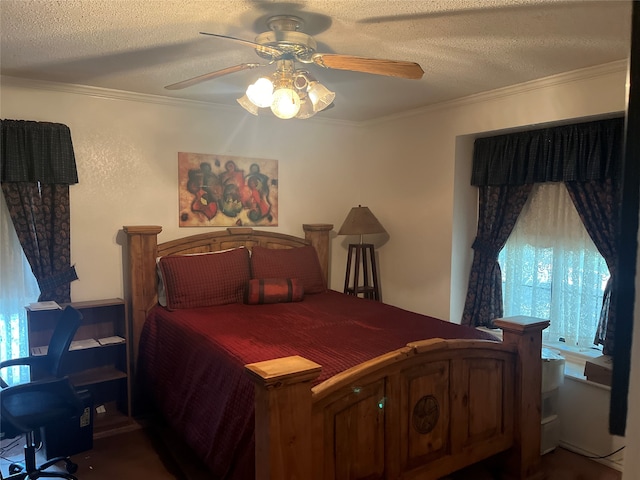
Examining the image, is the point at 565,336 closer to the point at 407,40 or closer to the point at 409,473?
the point at 409,473

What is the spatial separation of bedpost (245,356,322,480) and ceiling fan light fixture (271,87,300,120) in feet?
3.69

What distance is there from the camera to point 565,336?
11.1 ft

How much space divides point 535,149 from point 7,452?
12.9 feet

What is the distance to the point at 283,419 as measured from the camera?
1675 millimetres

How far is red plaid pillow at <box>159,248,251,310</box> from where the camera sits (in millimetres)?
3248

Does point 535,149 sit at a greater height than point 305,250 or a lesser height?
greater

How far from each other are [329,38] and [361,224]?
6.43ft

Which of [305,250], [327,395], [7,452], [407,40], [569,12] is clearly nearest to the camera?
[327,395]

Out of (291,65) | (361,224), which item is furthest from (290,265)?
(291,65)

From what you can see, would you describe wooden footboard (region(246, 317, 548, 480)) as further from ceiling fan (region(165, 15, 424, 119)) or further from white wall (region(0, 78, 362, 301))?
white wall (region(0, 78, 362, 301))

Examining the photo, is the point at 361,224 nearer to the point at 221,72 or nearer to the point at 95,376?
the point at 221,72

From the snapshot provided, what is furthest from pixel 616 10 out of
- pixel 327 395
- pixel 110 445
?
pixel 110 445

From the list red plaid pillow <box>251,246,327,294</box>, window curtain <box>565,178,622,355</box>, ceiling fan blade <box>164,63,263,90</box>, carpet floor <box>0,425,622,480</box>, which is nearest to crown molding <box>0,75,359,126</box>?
ceiling fan blade <box>164,63,263,90</box>

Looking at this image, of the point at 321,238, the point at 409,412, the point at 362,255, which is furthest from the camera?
the point at 362,255
